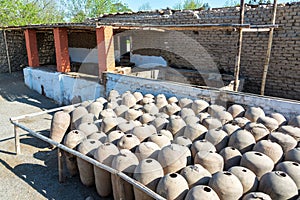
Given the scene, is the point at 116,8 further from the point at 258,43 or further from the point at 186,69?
the point at 258,43

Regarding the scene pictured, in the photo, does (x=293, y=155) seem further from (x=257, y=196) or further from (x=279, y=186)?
(x=257, y=196)

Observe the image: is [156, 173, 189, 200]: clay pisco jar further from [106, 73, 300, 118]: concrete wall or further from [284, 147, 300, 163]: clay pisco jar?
[106, 73, 300, 118]: concrete wall

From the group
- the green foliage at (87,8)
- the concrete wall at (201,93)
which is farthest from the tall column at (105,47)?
the green foliage at (87,8)

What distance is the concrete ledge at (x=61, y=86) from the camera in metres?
10.1

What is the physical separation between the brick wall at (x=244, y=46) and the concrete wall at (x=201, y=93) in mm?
2972

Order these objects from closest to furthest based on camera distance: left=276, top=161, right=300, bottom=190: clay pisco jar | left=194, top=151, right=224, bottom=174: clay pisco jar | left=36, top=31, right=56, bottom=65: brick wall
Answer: left=276, top=161, right=300, bottom=190: clay pisco jar, left=194, top=151, right=224, bottom=174: clay pisco jar, left=36, top=31, right=56, bottom=65: brick wall

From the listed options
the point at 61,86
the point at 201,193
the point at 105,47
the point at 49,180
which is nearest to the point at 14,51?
the point at 61,86

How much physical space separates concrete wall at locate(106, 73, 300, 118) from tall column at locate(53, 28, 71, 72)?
9.82 ft

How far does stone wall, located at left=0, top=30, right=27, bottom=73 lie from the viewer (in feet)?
51.8

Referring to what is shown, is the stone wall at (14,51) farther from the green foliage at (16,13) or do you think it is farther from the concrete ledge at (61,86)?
the concrete ledge at (61,86)

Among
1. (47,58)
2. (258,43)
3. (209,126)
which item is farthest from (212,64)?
(47,58)

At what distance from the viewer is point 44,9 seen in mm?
27750

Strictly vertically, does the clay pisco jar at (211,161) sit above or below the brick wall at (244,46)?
below

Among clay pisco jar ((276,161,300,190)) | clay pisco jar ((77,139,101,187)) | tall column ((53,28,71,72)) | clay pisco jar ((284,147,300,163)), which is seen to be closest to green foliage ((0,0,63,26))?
tall column ((53,28,71,72))
